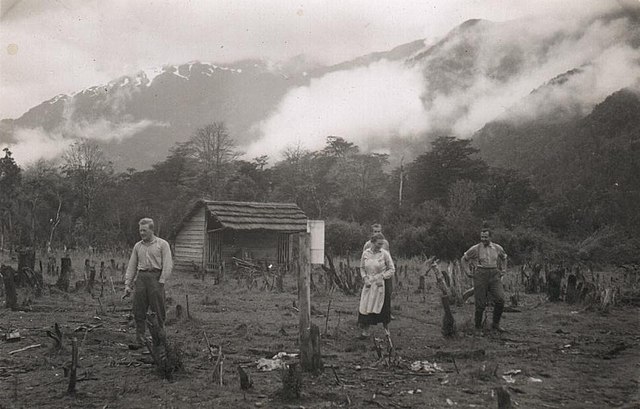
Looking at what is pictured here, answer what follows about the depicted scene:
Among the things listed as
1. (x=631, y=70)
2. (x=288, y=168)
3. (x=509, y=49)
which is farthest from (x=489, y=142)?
(x=631, y=70)

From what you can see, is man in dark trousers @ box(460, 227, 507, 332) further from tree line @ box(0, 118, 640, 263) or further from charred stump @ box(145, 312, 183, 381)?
tree line @ box(0, 118, 640, 263)

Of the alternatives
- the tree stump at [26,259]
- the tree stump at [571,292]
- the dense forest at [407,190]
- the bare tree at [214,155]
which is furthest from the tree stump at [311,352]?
the bare tree at [214,155]

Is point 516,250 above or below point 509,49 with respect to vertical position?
below

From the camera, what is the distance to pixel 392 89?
4225 cm

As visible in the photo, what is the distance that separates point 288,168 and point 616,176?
30.5 m

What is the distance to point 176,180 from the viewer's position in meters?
51.3

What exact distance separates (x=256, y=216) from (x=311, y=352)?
16.9 metres

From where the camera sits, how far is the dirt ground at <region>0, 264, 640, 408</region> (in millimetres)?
5445

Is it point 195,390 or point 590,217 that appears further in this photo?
point 590,217

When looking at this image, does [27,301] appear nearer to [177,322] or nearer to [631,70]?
[177,322]

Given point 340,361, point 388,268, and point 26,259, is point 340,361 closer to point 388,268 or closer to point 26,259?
point 388,268

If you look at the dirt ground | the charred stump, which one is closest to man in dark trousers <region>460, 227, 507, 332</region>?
the dirt ground

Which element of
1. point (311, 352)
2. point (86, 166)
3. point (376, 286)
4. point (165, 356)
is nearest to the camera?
point (165, 356)

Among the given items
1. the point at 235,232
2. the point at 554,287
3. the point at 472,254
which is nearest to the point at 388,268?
the point at 472,254
